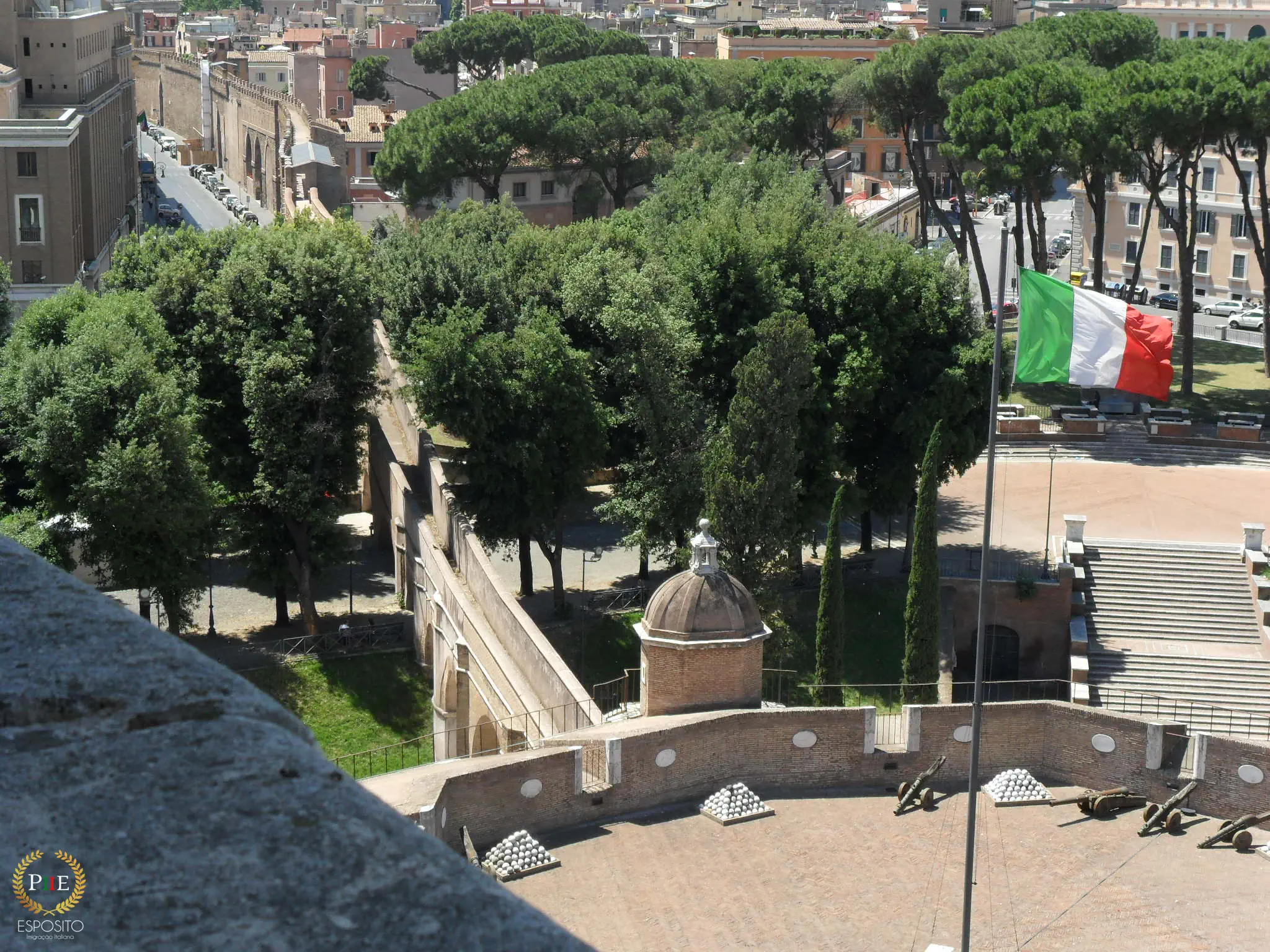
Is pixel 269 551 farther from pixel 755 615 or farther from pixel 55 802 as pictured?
pixel 55 802

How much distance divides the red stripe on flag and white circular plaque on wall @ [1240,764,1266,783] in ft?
16.5

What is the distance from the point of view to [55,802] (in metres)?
3.28

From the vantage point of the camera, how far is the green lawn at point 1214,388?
4616cm

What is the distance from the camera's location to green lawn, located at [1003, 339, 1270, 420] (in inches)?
1817

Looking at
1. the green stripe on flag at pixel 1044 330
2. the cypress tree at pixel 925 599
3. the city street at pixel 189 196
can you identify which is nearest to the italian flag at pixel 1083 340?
the green stripe on flag at pixel 1044 330

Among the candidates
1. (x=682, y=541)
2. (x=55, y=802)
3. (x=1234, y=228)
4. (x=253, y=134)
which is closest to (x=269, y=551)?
(x=682, y=541)

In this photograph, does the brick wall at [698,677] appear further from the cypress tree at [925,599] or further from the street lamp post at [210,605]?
the street lamp post at [210,605]

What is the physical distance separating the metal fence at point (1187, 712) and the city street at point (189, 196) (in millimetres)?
50612

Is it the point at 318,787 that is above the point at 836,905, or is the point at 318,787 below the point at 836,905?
above

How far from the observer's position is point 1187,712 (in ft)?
98.0

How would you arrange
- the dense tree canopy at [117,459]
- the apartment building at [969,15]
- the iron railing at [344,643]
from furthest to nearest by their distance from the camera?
the apartment building at [969,15]
the iron railing at [344,643]
the dense tree canopy at [117,459]

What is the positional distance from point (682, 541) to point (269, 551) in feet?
26.7

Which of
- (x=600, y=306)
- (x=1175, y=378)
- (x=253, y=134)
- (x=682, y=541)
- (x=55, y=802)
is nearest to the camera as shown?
(x=55, y=802)

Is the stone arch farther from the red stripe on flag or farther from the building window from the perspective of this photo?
the building window
